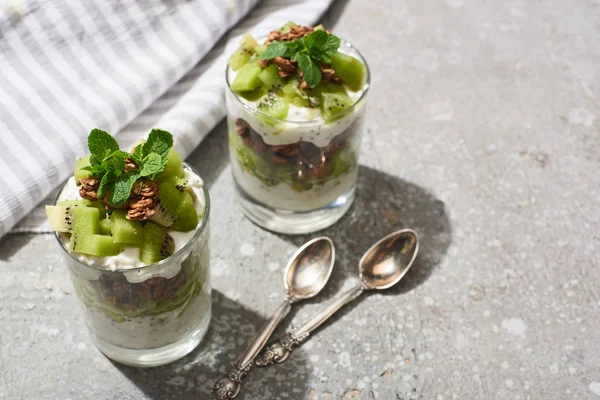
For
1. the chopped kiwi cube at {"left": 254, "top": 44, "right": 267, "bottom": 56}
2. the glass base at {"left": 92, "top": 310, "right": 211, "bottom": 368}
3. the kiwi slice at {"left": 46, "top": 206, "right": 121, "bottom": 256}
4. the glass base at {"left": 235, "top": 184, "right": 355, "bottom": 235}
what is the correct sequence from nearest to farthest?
the kiwi slice at {"left": 46, "top": 206, "right": 121, "bottom": 256}
the glass base at {"left": 92, "top": 310, "right": 211, "bottom": 368}
the chopped kiwi cube at {"left": 254, "top": 44, "right": 267, "bottom": 56}
the glass base at {"left": 235, "top": 184, "right": 355, "bottom": 235}

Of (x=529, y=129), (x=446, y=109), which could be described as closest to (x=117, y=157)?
(x=446, y=109)

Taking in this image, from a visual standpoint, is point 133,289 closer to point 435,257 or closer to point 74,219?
point 74,219

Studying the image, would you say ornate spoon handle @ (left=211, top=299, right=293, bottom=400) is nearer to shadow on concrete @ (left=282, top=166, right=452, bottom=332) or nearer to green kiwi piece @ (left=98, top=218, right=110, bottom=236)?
shadow on concrete @ (left=282, top=166, right=452, bottom=332)

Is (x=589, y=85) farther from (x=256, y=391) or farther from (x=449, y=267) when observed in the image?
(x=256, y=391)

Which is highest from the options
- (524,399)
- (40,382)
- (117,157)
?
(117,157)

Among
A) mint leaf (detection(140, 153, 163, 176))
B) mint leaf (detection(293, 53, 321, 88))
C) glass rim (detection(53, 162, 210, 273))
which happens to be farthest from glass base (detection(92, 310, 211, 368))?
mint leaf (detection(293, 53, 321, 88))

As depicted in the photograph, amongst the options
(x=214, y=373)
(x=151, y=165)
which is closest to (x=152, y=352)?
(x=214, y=373)

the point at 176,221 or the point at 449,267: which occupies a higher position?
the point at 176,221
